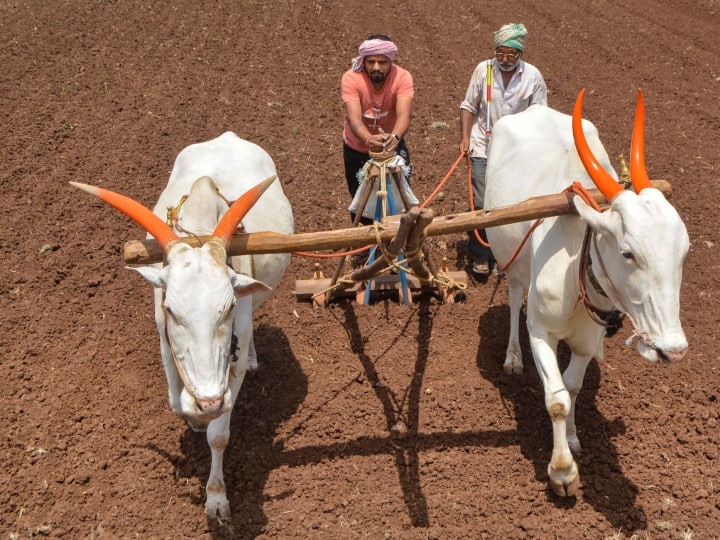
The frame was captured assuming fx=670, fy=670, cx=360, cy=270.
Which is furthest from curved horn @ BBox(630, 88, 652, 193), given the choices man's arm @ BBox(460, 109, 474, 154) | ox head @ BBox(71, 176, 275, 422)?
man's arm @ BBox(460, 109, 474, 154)

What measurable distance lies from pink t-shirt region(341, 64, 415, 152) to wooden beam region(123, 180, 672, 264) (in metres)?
1.97

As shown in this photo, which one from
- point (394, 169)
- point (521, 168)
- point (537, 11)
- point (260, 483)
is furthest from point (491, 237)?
point (537, 11)

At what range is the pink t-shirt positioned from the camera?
16.8 ft

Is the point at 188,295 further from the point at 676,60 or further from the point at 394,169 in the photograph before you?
the point at 676,60

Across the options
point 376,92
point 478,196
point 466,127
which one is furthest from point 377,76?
point 478,196

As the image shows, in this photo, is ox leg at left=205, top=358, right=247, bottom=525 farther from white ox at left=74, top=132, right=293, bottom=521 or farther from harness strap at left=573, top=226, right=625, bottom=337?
harness strap at left=573, top=226, right=625, bottom=337

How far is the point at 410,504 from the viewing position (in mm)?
3834

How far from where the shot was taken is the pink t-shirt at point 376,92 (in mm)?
5117

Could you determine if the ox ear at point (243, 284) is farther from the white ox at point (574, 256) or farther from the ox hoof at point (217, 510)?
the white ox at point (574, 256)

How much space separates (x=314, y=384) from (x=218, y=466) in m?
1.14

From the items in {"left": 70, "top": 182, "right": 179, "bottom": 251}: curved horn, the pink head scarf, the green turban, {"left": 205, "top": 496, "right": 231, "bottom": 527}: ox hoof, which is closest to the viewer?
{"left": 70, "top": 182, "right": 179, "bottom": 251}: curved horn

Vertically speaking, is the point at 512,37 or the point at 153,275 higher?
the point at 512,37

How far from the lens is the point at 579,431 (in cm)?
429

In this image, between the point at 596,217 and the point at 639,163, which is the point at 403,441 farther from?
the point at 639,163
